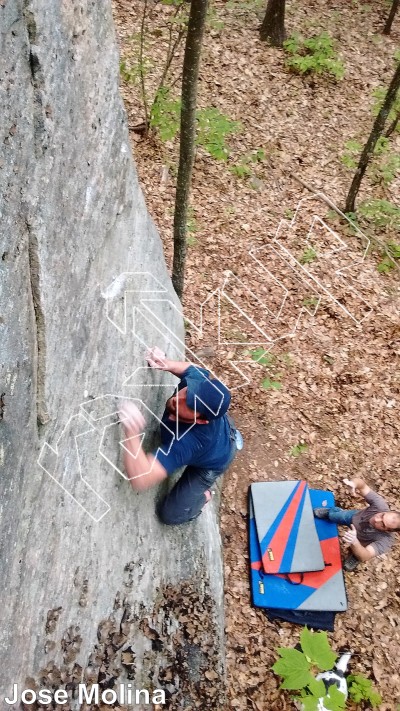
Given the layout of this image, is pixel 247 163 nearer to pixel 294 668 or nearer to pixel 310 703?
pixel 294 668

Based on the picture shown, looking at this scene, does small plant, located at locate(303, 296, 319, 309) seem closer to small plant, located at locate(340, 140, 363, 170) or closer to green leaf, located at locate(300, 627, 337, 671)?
small plant, located at locate(340, 140, 363, 170)

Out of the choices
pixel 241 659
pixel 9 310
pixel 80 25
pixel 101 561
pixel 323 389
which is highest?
pixel 80 25

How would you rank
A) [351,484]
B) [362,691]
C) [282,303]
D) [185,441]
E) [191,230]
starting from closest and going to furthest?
1. [185,441]
2. [362,691]
3. [351,484]
4. [282,303]
5. [191,230]

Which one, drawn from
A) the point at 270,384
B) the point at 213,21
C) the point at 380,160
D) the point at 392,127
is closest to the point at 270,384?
the point at 270,384

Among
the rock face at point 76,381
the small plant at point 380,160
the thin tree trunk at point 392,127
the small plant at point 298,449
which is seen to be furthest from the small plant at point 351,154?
the rock face at point 76,381

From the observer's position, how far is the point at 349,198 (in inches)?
313

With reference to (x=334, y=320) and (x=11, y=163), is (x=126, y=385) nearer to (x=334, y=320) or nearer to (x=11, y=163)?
(x=11, y=163)

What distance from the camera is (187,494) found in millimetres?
4137

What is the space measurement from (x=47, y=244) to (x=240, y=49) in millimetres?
9203

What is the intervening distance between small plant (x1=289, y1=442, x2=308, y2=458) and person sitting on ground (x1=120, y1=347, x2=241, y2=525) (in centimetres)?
195

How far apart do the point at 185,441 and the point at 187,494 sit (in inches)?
24.4

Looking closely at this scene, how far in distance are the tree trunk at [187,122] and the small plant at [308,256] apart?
2.55m

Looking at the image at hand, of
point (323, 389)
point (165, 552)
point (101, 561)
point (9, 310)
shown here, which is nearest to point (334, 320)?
point (323, 389)

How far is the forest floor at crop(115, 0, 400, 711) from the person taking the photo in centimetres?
502
